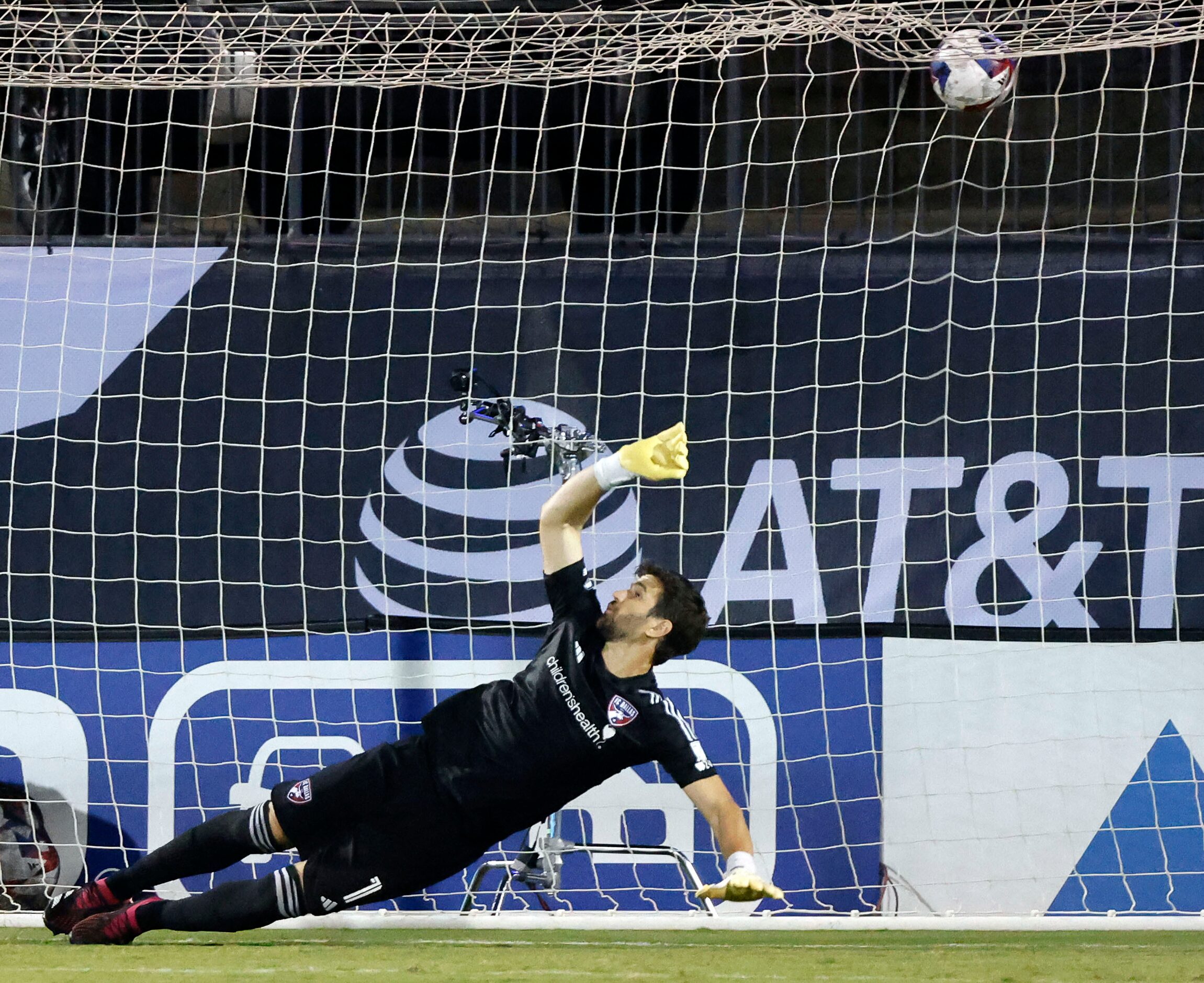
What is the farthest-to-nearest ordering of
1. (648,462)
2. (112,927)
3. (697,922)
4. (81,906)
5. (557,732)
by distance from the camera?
(697,922)
(81,906)
(112,927)
(557,732)
(648,462)

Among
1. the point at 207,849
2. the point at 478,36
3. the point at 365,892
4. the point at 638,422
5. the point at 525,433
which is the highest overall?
the point at 478,36

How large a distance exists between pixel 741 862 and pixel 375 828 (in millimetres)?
1049

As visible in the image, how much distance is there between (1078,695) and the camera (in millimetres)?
5910

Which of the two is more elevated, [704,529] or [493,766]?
[704,529]

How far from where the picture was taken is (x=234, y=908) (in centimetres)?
430

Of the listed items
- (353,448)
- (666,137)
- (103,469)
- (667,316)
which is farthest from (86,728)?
A: (666,137)

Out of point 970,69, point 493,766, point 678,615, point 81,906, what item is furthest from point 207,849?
point 970,69

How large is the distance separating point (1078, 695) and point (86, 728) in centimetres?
390

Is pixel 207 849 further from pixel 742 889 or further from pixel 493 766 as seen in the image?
pixel 742 889

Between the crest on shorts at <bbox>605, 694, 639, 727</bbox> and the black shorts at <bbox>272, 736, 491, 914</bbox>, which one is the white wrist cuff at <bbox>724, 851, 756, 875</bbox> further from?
the black shorts at <bbox>272, 736, 491, 914</bbox>

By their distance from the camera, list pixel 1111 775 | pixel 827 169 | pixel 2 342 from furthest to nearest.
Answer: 1. pixel 827 169
2. pixel 2 342
3. pixel 1111 775

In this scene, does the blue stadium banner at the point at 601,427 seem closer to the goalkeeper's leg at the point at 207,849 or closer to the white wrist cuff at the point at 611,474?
the goalkeeper's leg at the point at 207,849

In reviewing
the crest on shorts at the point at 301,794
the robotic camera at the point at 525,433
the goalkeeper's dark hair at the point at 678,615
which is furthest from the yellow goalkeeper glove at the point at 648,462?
the robotic camera at the point at 525,433

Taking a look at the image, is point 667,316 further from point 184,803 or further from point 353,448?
point 184,803
